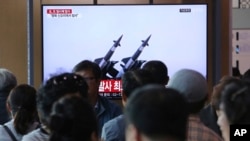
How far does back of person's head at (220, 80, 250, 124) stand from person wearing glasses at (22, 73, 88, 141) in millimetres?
692

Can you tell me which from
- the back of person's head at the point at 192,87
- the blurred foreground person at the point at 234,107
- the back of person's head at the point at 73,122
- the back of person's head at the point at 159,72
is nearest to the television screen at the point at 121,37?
the back of person's head at the point at 159,72

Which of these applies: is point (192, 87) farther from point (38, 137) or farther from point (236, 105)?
point (38, 137)

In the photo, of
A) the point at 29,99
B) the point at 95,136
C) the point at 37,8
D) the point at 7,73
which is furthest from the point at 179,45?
the point at 95,136

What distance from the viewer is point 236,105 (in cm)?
235

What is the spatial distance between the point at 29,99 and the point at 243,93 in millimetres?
1389

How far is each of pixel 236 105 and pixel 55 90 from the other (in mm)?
817

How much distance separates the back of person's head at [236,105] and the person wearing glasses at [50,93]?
2.27ft

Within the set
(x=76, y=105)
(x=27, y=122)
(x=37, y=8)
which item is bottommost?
(x=27, y=122)

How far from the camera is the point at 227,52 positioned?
688 cm

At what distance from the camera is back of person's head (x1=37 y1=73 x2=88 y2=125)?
263 cm

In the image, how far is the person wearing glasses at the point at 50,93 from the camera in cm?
263

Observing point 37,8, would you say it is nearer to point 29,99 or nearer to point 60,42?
point 60,42

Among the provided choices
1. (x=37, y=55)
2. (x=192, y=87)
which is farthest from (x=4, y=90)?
(x=37, y=55)

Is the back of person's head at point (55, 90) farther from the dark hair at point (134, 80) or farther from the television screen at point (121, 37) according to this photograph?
the television screen at point (121, 37)
